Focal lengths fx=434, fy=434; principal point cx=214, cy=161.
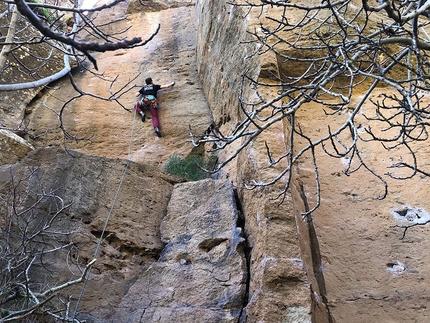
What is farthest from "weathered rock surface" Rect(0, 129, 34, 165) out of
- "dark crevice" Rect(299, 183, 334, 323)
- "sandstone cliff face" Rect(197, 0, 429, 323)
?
"dark crevice" Rect(299, 183, 334, 323)

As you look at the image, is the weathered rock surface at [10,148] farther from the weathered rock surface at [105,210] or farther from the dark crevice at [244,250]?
the dark crevice at [244,250]

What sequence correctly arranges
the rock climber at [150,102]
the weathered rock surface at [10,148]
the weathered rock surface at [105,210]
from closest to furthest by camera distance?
the weathered rock surface at [105,210] < the weathered rock surface at [10,148] < the rock climber at [150,102]

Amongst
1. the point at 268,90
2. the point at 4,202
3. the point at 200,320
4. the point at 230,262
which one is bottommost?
the point at 200,320

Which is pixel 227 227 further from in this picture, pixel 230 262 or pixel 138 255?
pixel 138 255

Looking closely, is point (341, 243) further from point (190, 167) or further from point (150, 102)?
point (150, 102)

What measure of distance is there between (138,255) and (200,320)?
3.86 ft

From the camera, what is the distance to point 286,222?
386cm

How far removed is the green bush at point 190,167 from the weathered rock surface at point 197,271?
3.93 ft

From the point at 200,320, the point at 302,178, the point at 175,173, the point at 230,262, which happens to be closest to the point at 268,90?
the point at 302,178

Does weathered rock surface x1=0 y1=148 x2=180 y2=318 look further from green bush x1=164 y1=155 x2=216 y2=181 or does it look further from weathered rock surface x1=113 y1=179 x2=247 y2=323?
green bush x1=164 y1=155 x2=216 y2=181

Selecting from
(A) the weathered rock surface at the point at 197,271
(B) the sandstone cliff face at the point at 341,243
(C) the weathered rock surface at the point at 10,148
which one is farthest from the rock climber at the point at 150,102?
(A) the weathered rock surface at the point at 197,271

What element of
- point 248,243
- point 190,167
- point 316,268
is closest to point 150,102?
point 190,167

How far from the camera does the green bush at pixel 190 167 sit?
238 inches

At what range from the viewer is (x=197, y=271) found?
4.04m
